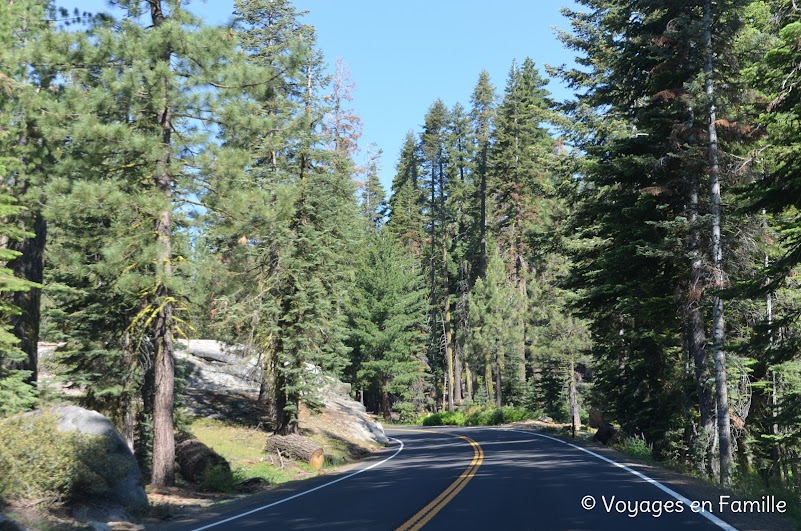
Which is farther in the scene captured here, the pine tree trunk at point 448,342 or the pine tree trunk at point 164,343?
the pine tree trunk at point 448,342

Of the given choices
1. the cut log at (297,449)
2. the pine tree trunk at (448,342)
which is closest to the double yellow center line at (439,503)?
the cut log at (297,449)

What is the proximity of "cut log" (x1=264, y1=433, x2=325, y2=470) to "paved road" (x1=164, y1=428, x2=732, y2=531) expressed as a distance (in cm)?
451

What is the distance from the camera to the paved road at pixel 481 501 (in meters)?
9.71

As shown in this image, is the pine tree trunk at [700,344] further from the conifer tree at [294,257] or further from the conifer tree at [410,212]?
the conifer tree at [410,212]

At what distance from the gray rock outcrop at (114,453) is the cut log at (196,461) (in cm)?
570

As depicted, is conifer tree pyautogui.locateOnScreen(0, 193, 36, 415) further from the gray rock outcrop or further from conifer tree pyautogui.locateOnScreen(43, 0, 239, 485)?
the gray rock outcrop

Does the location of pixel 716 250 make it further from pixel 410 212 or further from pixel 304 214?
pixel 410 212

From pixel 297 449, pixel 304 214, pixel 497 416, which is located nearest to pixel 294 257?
pixel 304 214

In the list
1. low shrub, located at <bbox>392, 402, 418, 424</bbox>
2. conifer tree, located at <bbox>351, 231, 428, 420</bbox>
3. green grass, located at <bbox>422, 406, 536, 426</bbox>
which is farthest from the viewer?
low shrub, located at <bbox>392, 402, 418, 424</bbox>

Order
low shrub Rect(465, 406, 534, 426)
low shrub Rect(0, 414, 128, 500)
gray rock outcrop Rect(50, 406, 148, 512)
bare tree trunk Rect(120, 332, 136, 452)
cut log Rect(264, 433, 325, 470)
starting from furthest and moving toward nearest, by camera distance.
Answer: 1. low shrub Rect(465, 406, 534, 426)
2. cut log Rect(264, 433, 325, 470)
3. bare tree trunk Rect(120, 332, 136, 452)
4. gray rock outcrop Rect(50, 406, 148, 512)
5. low shrub Rect(0, 414, 128, 500)

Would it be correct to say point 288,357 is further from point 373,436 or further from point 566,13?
point 566,13

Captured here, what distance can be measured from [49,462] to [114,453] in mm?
1882

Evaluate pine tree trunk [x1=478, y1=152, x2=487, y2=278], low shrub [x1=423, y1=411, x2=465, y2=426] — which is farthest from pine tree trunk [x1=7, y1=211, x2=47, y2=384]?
pine tree trunk [x1=478, y1=152, x2=487, y2=278]

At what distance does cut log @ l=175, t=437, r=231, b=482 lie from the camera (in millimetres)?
19188
